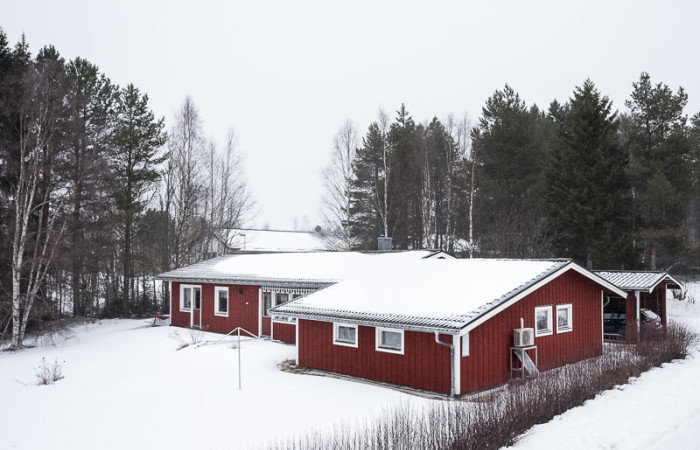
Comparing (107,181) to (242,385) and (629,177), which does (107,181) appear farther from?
(629,177)

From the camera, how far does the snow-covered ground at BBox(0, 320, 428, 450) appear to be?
9.43 m

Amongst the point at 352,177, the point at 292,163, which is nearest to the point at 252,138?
the point at 292,163

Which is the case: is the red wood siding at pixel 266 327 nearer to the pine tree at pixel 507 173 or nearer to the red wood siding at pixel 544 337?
the red wood siding at pixel 544 337

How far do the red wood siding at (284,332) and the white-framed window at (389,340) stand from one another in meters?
6.78

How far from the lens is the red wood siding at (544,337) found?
12195mm

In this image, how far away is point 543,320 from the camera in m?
14.4

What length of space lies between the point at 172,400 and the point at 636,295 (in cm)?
1710

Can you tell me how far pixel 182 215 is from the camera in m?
30.3

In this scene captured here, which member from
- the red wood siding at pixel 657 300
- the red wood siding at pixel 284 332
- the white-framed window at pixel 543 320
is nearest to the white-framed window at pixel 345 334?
the white-framed window at pixel 543 320

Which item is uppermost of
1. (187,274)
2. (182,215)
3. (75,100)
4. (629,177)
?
(75,100)

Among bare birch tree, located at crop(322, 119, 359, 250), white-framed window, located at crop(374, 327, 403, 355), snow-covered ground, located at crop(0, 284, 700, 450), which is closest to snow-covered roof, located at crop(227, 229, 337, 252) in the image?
bare birch tree, located at crop(322, 119, 359, 250)

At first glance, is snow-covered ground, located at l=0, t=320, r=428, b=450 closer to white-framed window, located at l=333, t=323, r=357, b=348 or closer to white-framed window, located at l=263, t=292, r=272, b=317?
white-framed window, located at l=333, t=323, r=357, b=348

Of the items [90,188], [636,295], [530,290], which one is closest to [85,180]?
[90,188]

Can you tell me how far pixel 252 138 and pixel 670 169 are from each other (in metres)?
101
